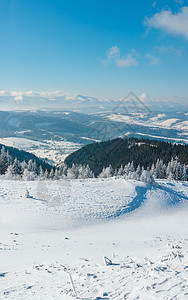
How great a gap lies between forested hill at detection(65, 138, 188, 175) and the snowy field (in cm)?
5000

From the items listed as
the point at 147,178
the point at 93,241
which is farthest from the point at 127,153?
the point at 93,241

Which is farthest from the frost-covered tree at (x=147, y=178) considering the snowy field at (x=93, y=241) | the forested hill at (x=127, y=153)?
the forested hill at (x=127, y=153)

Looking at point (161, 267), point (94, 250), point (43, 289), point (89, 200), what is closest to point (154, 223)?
point (89, 200)

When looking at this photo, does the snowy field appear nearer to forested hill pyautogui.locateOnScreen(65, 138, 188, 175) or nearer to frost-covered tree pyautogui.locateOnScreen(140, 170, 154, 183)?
frost-covered tree pyautogui.locateOnScreen(140, 170, 154, 183)

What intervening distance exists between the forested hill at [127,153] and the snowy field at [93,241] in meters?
50.0

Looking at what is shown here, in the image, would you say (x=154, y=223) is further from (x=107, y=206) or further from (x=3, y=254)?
(x=3, y=254)

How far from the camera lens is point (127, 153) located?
95.8m

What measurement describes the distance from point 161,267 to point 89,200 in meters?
15.2

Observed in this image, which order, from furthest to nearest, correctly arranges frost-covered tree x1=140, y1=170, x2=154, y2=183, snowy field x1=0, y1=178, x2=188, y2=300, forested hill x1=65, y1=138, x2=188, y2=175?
forested hill x1=65, y1=138, x2=188, y2=175 → frost-covered tree x1=140, y1=170, x2=154, y2=183 → snowy field x1=0, y1=178, x2=188, y2=300

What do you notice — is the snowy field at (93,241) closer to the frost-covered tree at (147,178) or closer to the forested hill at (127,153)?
the frost-covered tree at (147,178)

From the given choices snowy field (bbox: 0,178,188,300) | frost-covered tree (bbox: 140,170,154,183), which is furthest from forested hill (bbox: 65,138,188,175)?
snowy field (bbox: 0,178,188,300)

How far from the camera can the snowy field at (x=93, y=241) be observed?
8164mm

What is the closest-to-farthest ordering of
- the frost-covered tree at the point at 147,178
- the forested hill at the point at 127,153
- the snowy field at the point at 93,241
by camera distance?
the snowy field at the point at 93,241, the frost-covered tree at the point at 147,178, the forested hill at the point at 127,153

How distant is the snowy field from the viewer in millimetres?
8164
